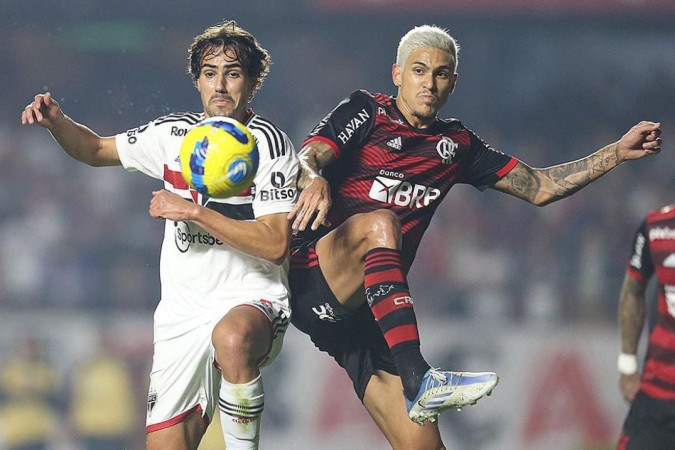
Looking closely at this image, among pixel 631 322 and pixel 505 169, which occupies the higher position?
pixel 505 169

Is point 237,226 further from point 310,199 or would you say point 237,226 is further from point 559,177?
point 559,177

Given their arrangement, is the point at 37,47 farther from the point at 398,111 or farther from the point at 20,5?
the point at 398,111

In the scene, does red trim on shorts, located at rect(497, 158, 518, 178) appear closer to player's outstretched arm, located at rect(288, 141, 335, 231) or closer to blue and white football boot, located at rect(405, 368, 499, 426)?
player's outstretched arm, located at rect(288, 141, 335, 231)

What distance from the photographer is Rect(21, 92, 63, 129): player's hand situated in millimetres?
4258

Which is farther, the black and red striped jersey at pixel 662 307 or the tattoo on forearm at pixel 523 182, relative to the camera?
the tattoo on forearm at pixel 523 182

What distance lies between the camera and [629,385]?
4.98 m

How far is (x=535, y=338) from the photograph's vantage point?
9250mm

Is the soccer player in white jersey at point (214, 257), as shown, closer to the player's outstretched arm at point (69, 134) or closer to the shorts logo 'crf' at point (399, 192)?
the player's outstretched arm at point (69, 134)

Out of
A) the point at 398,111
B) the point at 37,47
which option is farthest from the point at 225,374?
the point at 37,47

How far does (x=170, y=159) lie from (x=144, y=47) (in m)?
6.64

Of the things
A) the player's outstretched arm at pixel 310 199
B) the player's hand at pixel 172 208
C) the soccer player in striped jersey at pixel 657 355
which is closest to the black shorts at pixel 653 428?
the soccer player in striped jersey at pixel 657 355

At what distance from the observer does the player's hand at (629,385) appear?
16.2ft

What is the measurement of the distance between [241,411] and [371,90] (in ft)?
22.6

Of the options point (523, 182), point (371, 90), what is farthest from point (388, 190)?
point (371, 90)
